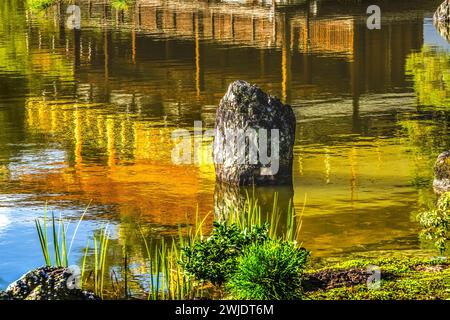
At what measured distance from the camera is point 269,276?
12.4m

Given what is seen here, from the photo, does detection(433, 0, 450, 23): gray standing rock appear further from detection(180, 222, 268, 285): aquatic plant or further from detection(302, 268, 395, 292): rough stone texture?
detection(180, 222, 268, 285): aquatic plant

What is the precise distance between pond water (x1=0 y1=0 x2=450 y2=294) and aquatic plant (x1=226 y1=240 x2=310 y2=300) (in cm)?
242

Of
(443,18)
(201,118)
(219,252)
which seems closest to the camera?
(219,252)

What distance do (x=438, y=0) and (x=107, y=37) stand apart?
20741 millimetres

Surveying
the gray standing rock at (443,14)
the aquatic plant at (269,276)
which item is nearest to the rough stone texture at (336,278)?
the aquatic plant at (269,276)

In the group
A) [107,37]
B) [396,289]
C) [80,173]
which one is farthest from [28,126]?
[107,37]

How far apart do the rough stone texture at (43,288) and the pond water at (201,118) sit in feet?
11.3

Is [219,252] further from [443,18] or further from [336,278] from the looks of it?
[443,18]

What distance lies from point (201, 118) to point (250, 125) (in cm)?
822

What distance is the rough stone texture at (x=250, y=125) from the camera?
20359 mm

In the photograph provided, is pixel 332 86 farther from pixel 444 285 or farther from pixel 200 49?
pixel 444 285

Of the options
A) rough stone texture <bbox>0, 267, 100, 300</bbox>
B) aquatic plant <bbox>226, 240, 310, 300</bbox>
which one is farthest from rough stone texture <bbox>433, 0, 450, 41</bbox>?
rough stone texture <bbox>0, 267, 100, 300</bbox>

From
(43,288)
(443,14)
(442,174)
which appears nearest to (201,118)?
(442,174)

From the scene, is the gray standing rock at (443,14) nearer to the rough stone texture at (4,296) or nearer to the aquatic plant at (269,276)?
the aquatic plant at (269,276)
